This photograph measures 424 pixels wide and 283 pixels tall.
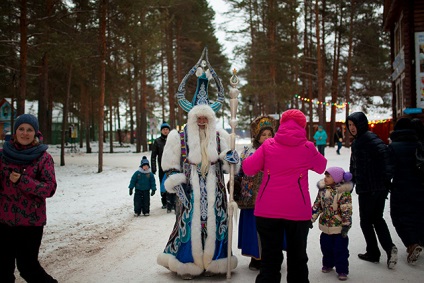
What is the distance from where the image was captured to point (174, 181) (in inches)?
195

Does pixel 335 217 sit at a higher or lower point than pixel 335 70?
lower

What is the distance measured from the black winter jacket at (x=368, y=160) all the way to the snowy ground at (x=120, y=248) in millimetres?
1039

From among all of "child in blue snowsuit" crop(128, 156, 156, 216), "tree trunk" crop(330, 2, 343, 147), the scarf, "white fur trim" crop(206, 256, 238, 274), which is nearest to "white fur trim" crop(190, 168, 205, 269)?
"white fur trim" crop(206, 256, 238, 274)

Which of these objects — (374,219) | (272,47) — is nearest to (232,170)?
(374,219)

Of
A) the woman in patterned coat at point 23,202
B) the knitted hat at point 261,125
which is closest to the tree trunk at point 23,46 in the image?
the woman in patterned coat at point 23,202

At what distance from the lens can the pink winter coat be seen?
3826 mm

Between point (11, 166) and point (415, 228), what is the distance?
495 cm

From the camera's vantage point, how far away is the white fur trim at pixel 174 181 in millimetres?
4941

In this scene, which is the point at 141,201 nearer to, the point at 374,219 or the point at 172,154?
the point at 172,154

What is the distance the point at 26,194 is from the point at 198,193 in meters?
1.87

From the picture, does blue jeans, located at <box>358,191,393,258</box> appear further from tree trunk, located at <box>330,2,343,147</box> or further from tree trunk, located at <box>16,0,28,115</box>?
tree trunk, located at <box>330,2,343,147</box>

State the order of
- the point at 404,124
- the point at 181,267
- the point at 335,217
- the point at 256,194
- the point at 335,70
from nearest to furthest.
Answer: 1. the point at 181,267
2. the point at 335,217
3. the point at 256,194
4. the point at 404,124
5. the point at 335,70

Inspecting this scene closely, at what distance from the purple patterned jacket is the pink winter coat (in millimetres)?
2098

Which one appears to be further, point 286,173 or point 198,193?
point 198,193
